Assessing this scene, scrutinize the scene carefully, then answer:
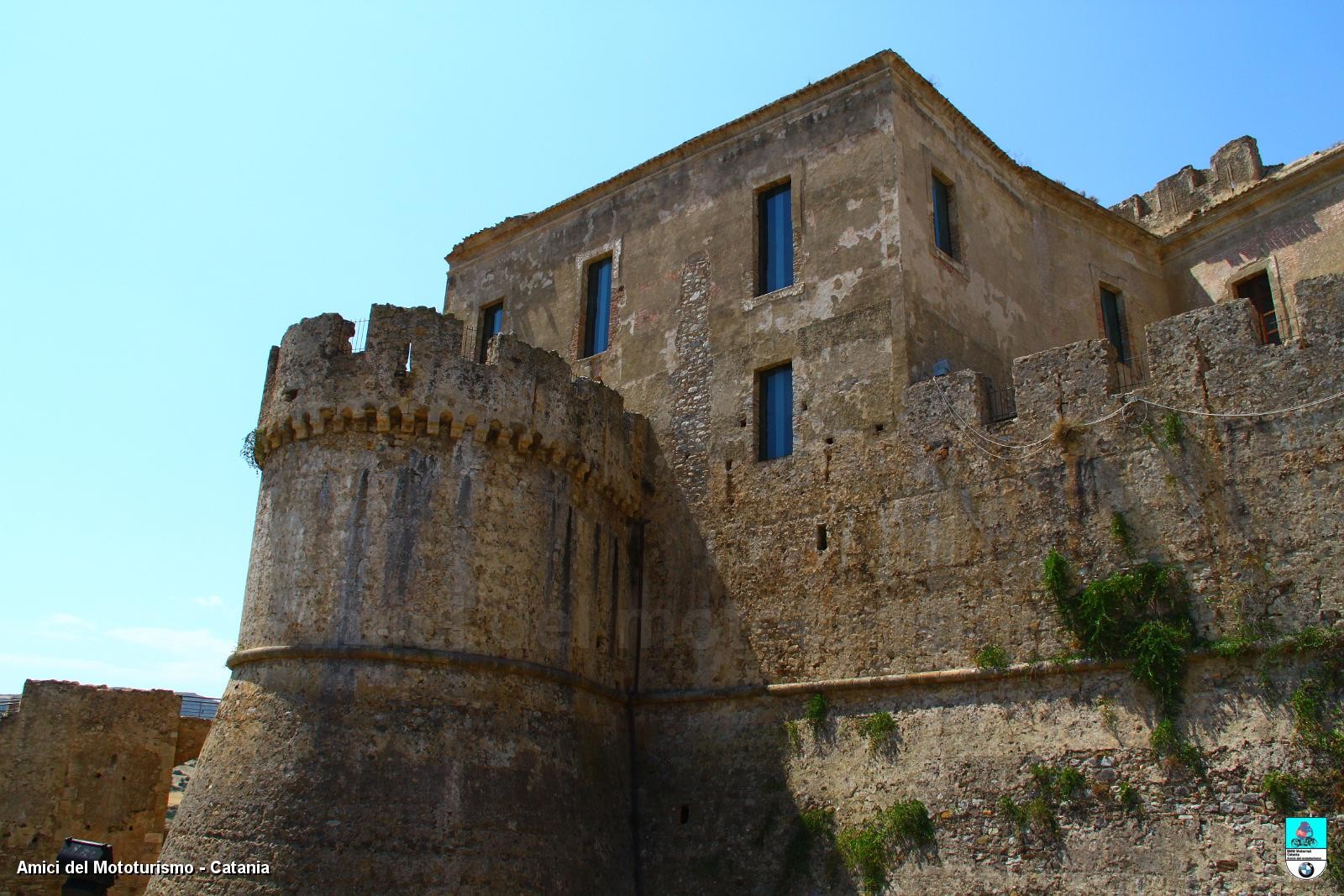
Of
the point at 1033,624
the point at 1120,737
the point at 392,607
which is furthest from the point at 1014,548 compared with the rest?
the point at 392,607

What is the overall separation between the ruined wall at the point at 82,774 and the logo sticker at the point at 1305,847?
1408cm

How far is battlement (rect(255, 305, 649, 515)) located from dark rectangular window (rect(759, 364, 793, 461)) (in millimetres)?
2220

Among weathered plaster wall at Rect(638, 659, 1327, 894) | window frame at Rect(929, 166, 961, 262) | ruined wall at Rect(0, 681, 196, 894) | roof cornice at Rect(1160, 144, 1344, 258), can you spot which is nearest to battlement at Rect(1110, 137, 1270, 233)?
roof cornice at Rect(1160, 144, 1344, 258)

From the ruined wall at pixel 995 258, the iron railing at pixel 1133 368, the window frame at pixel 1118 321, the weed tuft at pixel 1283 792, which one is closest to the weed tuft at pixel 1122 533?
the weed tuft at pixel 1283 792

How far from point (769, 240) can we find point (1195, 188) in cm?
799

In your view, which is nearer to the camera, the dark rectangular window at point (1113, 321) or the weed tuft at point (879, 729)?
the weed tuft at point (879, 729)

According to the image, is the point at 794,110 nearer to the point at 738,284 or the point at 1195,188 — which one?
the point at 738,284

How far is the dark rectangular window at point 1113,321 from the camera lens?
16797 millimetres

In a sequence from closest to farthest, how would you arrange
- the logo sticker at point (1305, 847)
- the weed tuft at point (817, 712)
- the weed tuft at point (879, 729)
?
the logo sticker at point (1305, 847), the weed tuft at point (879, 729), the weed tuft at point (817, 712)

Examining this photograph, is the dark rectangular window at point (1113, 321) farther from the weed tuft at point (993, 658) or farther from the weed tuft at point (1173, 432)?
the weed tuft at point (993, 658)

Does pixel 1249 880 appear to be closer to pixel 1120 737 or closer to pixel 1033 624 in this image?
pixel 1120 737

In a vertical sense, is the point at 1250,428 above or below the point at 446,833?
above

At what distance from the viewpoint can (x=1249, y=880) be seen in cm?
905

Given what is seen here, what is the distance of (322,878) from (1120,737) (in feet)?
24.9
